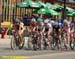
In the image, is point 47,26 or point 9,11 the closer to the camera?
point 47,26

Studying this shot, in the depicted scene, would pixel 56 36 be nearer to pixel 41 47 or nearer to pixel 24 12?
pixel 41 47

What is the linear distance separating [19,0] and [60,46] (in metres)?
24.1

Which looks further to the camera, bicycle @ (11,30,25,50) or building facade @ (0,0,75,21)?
building facade @ (0,0,75,21)

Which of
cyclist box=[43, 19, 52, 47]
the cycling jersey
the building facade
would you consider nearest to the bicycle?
cyclist box=[43, 19, 52, 47]

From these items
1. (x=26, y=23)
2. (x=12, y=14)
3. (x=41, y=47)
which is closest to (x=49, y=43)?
(x=41, y=47)

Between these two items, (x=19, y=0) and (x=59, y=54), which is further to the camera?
(x=19, y=0)

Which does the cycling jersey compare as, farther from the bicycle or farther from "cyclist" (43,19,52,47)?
the bicycle

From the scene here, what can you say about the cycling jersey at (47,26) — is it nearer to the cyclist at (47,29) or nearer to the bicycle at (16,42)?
the cyclist at (47,29)

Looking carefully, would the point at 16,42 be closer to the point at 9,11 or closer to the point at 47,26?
the point at 47,26

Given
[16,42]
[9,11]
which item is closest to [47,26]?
[16,42]

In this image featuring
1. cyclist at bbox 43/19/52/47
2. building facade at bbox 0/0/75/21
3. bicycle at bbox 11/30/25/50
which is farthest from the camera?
building facade at bbox 0/0/75/21

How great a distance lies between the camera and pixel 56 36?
2305cm

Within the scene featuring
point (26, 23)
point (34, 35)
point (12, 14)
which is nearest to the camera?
point (34, 35)

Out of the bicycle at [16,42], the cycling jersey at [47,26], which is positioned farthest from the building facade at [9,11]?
the bicycle at [16,42]
